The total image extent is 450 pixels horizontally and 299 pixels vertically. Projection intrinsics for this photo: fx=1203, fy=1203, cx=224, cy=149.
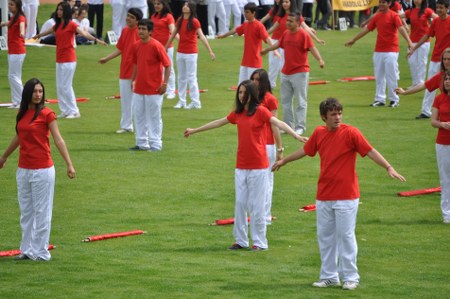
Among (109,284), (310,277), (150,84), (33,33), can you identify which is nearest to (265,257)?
(310,277)

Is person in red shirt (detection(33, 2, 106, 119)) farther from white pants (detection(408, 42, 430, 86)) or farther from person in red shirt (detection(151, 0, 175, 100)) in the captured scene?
white pants (detection(408, 42, 430, 86))

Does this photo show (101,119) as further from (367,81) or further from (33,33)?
(33,33)

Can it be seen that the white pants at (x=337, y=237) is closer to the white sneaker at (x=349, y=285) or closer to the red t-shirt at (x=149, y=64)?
the white sneaker at (x=349, y=285)

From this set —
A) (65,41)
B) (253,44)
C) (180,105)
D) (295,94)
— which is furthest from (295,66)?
(65,41)

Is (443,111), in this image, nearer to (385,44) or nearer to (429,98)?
(429,98)

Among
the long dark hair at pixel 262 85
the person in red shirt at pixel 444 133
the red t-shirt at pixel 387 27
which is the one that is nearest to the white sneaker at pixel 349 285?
the long dark hair at pixel 262 85

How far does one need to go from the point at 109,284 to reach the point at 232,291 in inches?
56.9

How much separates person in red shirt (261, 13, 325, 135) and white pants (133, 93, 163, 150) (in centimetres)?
289

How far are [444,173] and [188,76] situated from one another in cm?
1186

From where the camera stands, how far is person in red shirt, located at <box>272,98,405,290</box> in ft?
43.7

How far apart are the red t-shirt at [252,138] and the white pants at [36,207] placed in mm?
2405

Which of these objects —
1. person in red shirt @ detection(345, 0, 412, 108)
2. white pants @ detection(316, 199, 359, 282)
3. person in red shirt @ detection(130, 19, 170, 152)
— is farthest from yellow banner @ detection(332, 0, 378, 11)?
white pants @ detection(316, 199, 359, 282)

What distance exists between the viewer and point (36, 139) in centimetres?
1462

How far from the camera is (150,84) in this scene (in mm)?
22766
